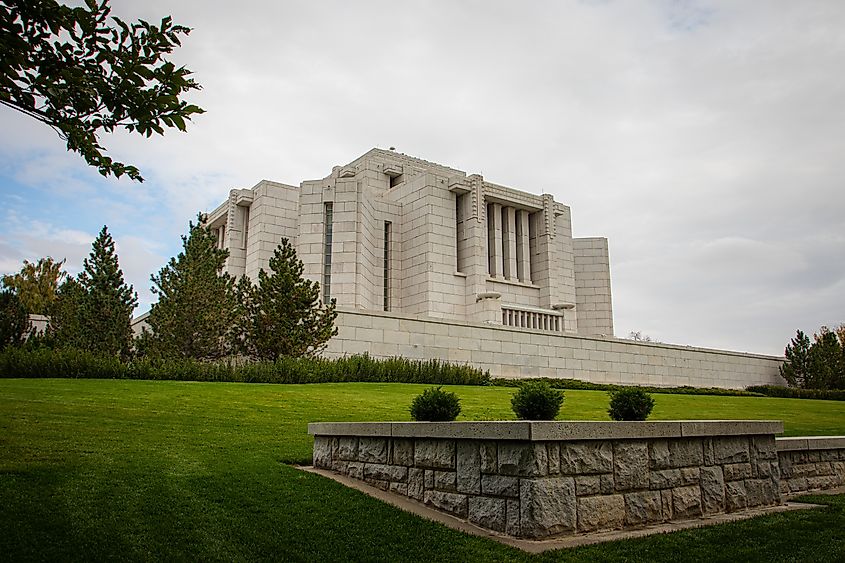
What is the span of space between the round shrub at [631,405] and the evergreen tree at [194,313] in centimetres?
1593

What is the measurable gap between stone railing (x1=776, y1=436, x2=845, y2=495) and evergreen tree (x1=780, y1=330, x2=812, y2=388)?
1137 inches

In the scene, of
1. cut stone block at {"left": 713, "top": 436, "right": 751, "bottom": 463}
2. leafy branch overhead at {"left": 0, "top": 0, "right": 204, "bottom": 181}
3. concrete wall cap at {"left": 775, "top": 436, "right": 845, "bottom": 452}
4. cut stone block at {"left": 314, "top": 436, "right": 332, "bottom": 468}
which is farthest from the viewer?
concrete wall cap at {"left": 775, "top": 436, "right": 845, "bottom": 452}

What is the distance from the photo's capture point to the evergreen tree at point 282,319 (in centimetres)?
2133

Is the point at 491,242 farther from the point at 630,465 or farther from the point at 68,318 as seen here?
the point at 630,465

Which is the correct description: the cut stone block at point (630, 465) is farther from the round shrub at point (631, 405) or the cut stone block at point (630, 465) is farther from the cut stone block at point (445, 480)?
the cut stone block at point (445, 480)

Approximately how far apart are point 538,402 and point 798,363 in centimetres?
3424

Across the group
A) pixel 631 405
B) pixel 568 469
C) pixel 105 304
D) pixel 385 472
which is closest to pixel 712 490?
pixel 631 405

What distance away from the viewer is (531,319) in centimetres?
4097

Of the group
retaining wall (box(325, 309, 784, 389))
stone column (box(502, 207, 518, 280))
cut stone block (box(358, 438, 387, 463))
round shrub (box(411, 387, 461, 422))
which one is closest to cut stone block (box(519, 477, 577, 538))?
round shrub (box(411, 387, 461, 422))

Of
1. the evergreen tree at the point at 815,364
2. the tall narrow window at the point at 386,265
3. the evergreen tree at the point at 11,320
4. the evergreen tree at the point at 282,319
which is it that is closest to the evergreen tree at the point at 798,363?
the evergreen tree at the point at 815,364

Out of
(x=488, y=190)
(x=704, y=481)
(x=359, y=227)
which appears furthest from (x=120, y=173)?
(x=488, y=190)

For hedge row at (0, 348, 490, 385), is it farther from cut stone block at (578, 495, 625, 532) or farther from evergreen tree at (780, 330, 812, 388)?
evergreen tree at (780, 330, 812, 388)

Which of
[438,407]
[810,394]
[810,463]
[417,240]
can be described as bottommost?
[810,463]

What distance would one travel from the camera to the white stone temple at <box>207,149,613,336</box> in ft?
116
